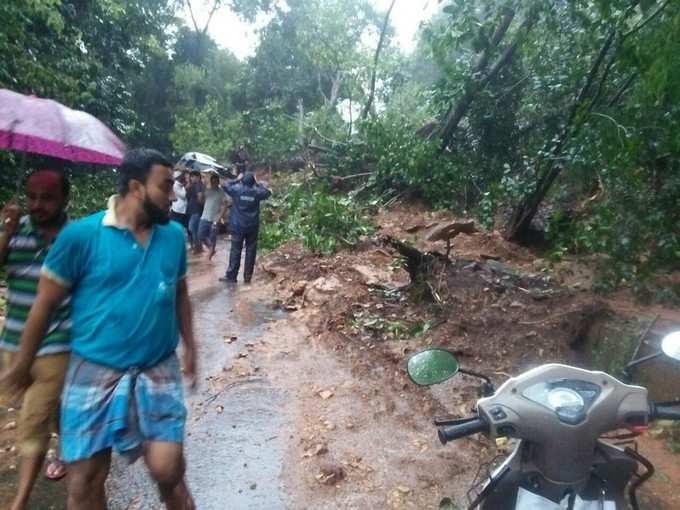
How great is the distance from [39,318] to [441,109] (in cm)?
1004

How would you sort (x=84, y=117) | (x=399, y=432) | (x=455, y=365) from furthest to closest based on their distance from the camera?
(x=399, y=432), (x=84, y=117), (x=455, y=365)

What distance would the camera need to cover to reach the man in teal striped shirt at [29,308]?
2.56 m

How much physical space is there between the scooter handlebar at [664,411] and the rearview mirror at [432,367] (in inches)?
25.0

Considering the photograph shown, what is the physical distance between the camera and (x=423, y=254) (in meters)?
6.08

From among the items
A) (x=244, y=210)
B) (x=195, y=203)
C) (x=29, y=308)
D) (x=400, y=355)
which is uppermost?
(x=244, y=210)

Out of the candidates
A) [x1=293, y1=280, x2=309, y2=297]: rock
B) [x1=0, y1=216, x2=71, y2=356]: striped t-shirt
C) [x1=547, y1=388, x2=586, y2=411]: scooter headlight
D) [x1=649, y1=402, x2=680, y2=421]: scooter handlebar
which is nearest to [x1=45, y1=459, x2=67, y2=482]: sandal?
[x1=0, y1=216, x2=71, y2=356]: striped t-shirt

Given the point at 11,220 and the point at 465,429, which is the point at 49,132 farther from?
the point at 465,429

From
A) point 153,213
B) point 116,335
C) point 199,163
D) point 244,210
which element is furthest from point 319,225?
point 116,335

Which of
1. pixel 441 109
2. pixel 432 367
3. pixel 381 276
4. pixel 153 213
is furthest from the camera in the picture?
pixel 441 109

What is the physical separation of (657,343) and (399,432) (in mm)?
2157

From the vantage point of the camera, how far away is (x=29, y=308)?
103 inches

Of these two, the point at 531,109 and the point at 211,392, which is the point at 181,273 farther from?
the point at 531,109

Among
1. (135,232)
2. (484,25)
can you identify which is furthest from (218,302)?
(135,232)

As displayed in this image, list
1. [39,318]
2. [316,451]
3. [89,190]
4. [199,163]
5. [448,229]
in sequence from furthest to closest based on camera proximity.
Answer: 1. [199,163]
2. [89,190]
3. [448,229]
4. [316,451]
5. [39,318]
